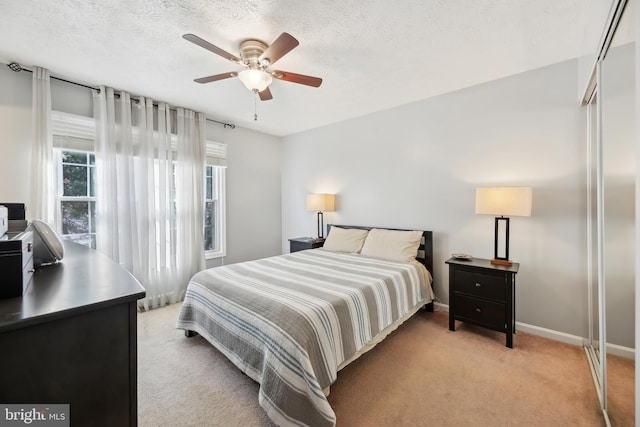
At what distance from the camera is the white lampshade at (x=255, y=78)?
2078 mm

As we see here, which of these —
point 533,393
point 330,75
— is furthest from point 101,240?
point 533,393

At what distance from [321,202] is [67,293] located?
3.42 meters

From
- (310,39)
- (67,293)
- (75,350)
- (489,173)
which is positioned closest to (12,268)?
(67,293)

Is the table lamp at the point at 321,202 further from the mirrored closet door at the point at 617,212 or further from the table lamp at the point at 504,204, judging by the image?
the mirrored closet door at the point at 617,212

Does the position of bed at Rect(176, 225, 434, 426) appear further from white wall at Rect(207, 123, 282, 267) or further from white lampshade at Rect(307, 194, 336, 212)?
white wall at Rect(207, 123, 282, 267)

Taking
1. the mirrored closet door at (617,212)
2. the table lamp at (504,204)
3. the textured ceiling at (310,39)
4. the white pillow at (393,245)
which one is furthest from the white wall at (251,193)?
the mirrored closet door at (617,212)

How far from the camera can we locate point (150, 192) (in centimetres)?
337

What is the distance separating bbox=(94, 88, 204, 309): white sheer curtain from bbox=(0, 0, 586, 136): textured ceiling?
1.29 feet

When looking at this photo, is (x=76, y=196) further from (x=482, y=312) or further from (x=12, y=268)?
(x=482, y=312)

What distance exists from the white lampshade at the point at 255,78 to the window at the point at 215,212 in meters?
2.36

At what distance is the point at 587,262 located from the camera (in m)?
2.40

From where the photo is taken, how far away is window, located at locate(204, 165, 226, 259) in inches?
168

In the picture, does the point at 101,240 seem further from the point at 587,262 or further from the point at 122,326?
the point at 587,262

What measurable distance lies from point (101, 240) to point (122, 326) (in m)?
2.83
